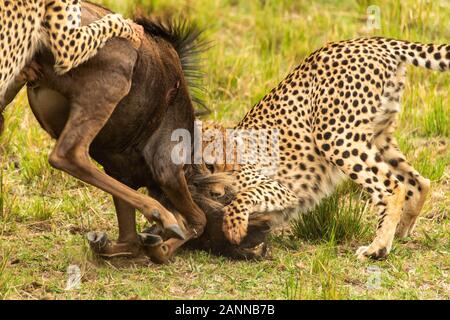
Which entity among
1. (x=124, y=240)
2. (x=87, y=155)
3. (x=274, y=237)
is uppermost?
(x=87, y=155)

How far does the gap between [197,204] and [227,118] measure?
7.09 ft

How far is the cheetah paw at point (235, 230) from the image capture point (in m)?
6.65

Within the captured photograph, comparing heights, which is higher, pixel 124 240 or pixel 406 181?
pixel 406 181

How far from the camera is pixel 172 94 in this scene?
257 inches

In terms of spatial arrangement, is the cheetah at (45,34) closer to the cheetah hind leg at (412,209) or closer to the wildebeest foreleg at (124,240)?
the wildebeest foreleg at (124,240)

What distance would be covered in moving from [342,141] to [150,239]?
1497mm

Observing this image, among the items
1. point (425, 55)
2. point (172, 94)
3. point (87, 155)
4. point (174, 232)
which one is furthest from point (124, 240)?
point (425, 55)

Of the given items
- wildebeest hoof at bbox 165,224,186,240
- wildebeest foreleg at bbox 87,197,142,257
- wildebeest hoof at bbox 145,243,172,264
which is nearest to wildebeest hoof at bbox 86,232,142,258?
wildebeest foreleg at bbox 87,197,142,257

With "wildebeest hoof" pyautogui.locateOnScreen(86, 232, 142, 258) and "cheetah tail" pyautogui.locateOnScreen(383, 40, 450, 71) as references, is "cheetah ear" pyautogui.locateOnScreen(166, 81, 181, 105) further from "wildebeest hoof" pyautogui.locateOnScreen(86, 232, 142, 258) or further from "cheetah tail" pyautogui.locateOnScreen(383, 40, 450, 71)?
"cheetah tail" pyautogui.locateOnScreen(383, 40, 450, 71)

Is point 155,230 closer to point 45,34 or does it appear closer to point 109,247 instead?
point 109,247

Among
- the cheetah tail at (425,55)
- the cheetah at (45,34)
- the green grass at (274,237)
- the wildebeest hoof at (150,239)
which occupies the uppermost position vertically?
the cheetah at (45,34)

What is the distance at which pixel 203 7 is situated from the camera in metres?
10.7

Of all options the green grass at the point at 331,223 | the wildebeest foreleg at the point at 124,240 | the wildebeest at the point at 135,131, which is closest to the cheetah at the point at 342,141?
the green grass at the point at 331,223

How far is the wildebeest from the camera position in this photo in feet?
19.7
